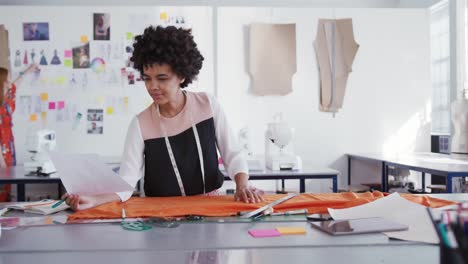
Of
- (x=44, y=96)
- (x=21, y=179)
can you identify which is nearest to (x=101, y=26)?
(x=44, y=96)

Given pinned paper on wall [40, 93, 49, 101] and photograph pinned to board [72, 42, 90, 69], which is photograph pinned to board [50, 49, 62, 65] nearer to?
photograph pinned to board [72, 42, 90, 69]

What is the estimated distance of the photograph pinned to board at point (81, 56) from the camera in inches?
173

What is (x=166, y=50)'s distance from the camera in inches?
69.2

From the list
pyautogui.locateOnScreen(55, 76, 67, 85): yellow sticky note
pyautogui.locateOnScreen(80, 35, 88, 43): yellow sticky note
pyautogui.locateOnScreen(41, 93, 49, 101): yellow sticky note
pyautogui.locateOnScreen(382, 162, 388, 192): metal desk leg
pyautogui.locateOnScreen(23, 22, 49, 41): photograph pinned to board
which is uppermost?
pyautogui.locateOnScreen(23, 22, 49, 41): photograph pinned to board

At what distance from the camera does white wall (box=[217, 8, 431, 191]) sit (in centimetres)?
455

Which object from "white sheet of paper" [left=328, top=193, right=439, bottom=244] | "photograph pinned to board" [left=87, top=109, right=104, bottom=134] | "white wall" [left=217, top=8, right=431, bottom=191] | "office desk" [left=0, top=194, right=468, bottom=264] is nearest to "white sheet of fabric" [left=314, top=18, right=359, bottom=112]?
"white wall" [left=217, top=8, right=431, bottom=191]

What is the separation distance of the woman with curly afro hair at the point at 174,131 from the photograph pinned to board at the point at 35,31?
3.01 meters

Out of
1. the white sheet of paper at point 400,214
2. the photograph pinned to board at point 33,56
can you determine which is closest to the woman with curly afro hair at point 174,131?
the white sheet of paper at point 400,214

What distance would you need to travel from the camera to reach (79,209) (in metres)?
1.39

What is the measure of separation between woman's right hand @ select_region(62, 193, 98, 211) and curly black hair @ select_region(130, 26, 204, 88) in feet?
1.98

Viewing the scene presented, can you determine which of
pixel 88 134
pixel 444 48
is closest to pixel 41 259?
pixel 88 134

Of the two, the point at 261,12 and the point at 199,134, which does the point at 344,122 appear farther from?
the point at 199,134

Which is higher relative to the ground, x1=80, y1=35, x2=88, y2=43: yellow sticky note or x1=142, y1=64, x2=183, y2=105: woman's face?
x1=80, y1=35, x2=88, y2=43: yellow sticky note

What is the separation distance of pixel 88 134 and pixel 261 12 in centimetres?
217
